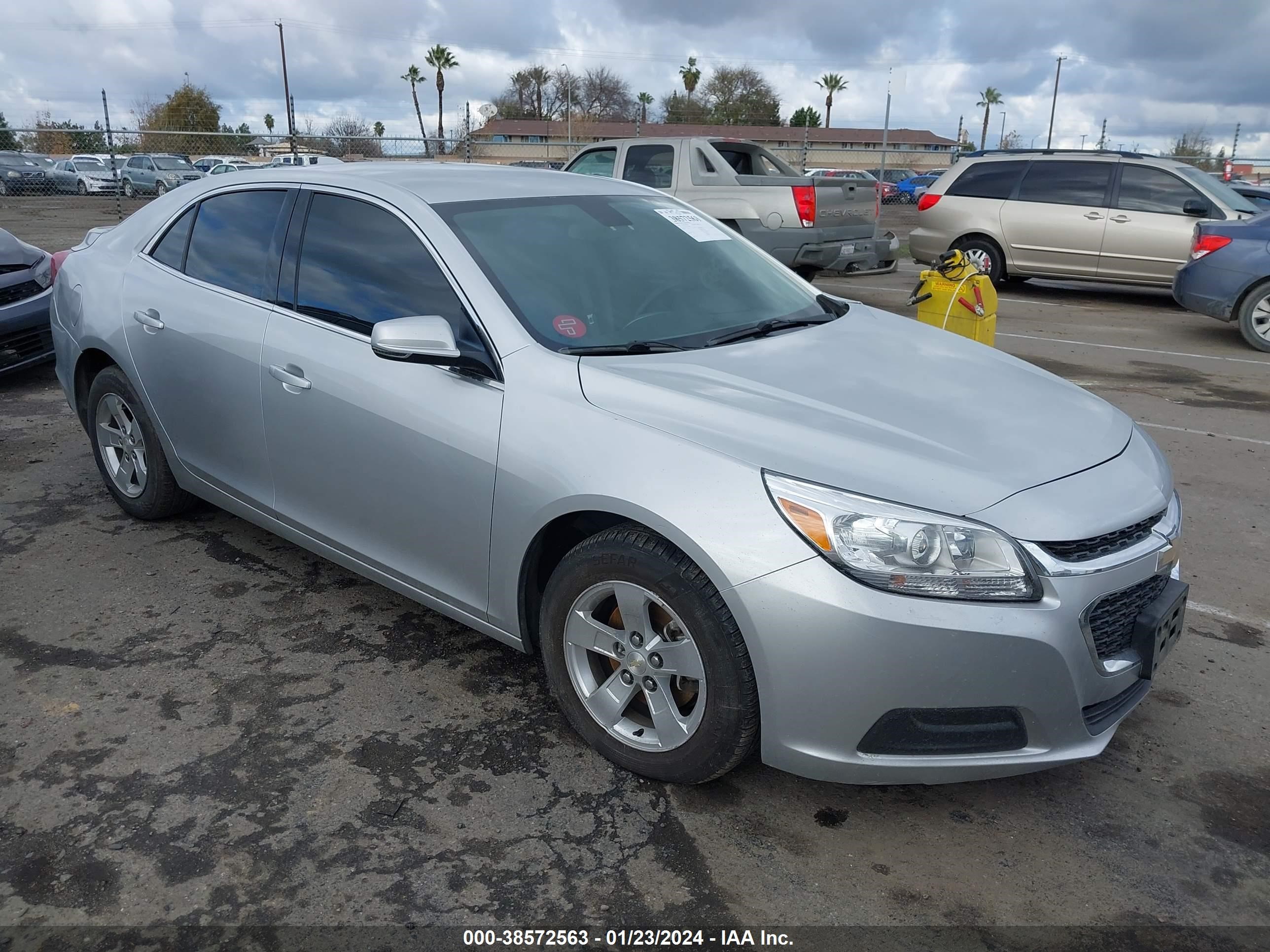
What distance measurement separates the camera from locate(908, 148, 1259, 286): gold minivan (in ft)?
38.3

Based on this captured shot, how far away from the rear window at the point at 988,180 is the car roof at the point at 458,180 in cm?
985

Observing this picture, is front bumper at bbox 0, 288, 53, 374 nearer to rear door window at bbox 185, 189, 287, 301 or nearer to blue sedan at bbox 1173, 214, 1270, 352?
rear door window at bbox 185, 189, 287, 301

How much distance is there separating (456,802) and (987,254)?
11.8 meters

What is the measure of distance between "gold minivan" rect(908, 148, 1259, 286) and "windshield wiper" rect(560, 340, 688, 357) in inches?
412

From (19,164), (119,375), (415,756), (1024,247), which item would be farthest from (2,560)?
(19,164)

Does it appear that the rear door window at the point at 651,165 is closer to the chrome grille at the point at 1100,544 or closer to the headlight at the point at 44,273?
the headlight at the point at 44,273

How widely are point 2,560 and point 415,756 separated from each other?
2.52m

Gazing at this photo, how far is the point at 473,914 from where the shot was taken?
2.36m

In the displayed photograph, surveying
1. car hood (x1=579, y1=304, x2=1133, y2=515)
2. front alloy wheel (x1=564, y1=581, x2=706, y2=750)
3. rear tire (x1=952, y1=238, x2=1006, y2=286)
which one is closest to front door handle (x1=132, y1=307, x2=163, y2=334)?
car hood (x1=579, y1=304, x2=1133, y2=515)

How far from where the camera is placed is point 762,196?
11016mm

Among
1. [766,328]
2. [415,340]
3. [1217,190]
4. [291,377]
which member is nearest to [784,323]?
[766,328]

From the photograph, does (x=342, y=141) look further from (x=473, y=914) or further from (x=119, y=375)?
(x=473, y=914)

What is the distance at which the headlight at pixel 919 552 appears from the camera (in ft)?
7.82

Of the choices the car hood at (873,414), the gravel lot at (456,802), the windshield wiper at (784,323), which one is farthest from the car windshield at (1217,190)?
the car hood at (873,414)
